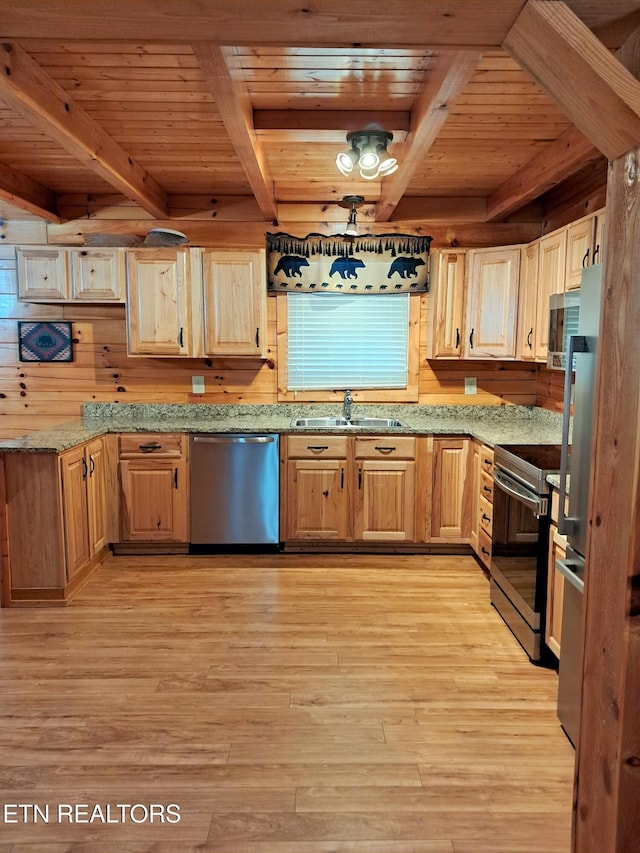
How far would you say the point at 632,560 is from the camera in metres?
1.17

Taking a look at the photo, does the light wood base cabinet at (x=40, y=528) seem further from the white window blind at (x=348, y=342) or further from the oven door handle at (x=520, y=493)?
the oven door handle at (x=520, y=493)

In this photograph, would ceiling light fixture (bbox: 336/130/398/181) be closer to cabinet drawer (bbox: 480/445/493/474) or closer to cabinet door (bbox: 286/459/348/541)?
cabinet drawer (bbox: 480/445/493/474)

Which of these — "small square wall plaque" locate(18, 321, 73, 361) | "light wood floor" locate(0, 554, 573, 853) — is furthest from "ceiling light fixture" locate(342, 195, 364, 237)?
"light wood floor" locate(0, 554, 573, 853)

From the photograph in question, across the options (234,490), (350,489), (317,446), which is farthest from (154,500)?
(350,489)

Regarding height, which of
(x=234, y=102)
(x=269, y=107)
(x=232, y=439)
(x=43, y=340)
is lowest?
(x=232, y=439)

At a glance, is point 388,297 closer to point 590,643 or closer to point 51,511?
point 51,511

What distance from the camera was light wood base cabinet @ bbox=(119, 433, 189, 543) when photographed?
3842 mm

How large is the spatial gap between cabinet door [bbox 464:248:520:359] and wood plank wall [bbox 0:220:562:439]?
361 millimetres

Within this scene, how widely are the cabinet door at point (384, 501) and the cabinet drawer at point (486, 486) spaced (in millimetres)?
487

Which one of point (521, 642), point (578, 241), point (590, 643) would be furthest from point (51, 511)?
point (578, 241)

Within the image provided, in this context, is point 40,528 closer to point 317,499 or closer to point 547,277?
point 317,499

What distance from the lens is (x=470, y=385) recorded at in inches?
173

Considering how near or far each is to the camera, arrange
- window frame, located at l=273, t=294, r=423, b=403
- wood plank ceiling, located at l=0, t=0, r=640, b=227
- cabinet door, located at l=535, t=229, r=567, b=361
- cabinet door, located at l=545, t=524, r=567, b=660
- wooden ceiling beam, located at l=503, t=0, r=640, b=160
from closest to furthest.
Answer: wooden ceiling beam, located at l=503, t=0, r=640, b=160
wood plank ceiling, located at l=0, t=0, r=640, b=227
cabinet door, located at l=545, t=524, r=567, b=660
cabinet door, located at l=535, t=229, r=567, b=361
window frame, located at l=273, t=294, r=423, b=403

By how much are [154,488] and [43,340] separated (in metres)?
1.51
